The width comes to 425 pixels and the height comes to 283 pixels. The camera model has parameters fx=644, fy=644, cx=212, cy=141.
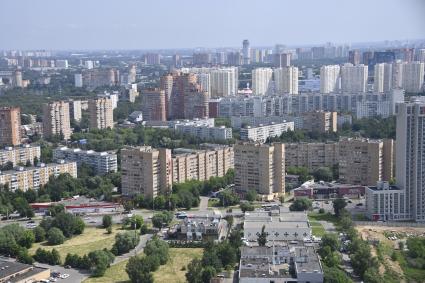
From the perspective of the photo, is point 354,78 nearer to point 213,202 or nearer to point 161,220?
point 213,202

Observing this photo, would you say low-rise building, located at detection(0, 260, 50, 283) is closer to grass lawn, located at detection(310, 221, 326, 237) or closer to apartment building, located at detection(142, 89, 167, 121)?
grass lawn, located at detection(310, 221, 326, 237)

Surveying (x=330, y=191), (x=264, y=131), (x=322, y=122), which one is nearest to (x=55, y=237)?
(x=330, y=191)

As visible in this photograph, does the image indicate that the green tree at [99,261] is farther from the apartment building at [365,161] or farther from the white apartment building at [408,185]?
the apartment building at [365,161]

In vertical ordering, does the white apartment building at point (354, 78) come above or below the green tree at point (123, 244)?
above

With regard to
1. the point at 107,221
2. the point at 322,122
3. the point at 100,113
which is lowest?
the point at 107,221

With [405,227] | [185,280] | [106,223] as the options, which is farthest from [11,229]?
[405,227]

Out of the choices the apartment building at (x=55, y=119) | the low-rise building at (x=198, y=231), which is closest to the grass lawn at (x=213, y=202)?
the low-rise building at (x=198, y=231)
